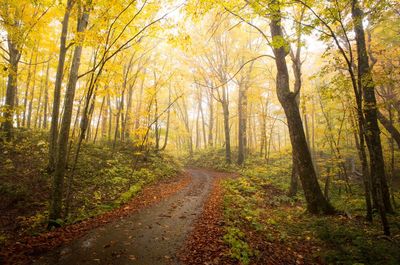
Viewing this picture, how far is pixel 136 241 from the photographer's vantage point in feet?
17.3

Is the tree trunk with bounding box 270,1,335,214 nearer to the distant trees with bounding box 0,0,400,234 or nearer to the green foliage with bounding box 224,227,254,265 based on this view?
the distant trees with bounding box 0,0,400,234

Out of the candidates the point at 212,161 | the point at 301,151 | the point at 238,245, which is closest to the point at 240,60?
the point at 212,161

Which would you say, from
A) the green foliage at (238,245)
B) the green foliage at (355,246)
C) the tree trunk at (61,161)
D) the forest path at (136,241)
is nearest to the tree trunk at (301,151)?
the green foliage at (355,246)

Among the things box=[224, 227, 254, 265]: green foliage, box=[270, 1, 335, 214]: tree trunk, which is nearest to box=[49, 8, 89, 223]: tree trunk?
box=[224, 227, 254, 265]: green foliage

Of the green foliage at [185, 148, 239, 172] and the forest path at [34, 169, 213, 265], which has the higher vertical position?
the green foliage at [185, 148, 239, 172]

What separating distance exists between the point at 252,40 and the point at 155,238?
741 inches

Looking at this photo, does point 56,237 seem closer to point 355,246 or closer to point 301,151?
point 355,246

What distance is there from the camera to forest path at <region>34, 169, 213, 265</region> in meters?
4.38

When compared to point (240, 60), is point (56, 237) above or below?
below

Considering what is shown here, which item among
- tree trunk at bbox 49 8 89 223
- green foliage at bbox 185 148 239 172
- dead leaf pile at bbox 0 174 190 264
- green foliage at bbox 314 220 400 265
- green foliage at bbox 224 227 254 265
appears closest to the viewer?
dead leaf pile at bbox 0 174 190 264

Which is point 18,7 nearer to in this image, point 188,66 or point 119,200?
point 119,200

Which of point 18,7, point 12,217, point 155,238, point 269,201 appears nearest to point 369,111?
point 269,201

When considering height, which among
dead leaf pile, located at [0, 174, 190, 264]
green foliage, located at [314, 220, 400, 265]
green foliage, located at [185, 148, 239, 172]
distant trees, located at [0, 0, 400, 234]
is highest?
distant trees, located at [0, 0, 400, 234]

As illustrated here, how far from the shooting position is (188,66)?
70.4 ft
